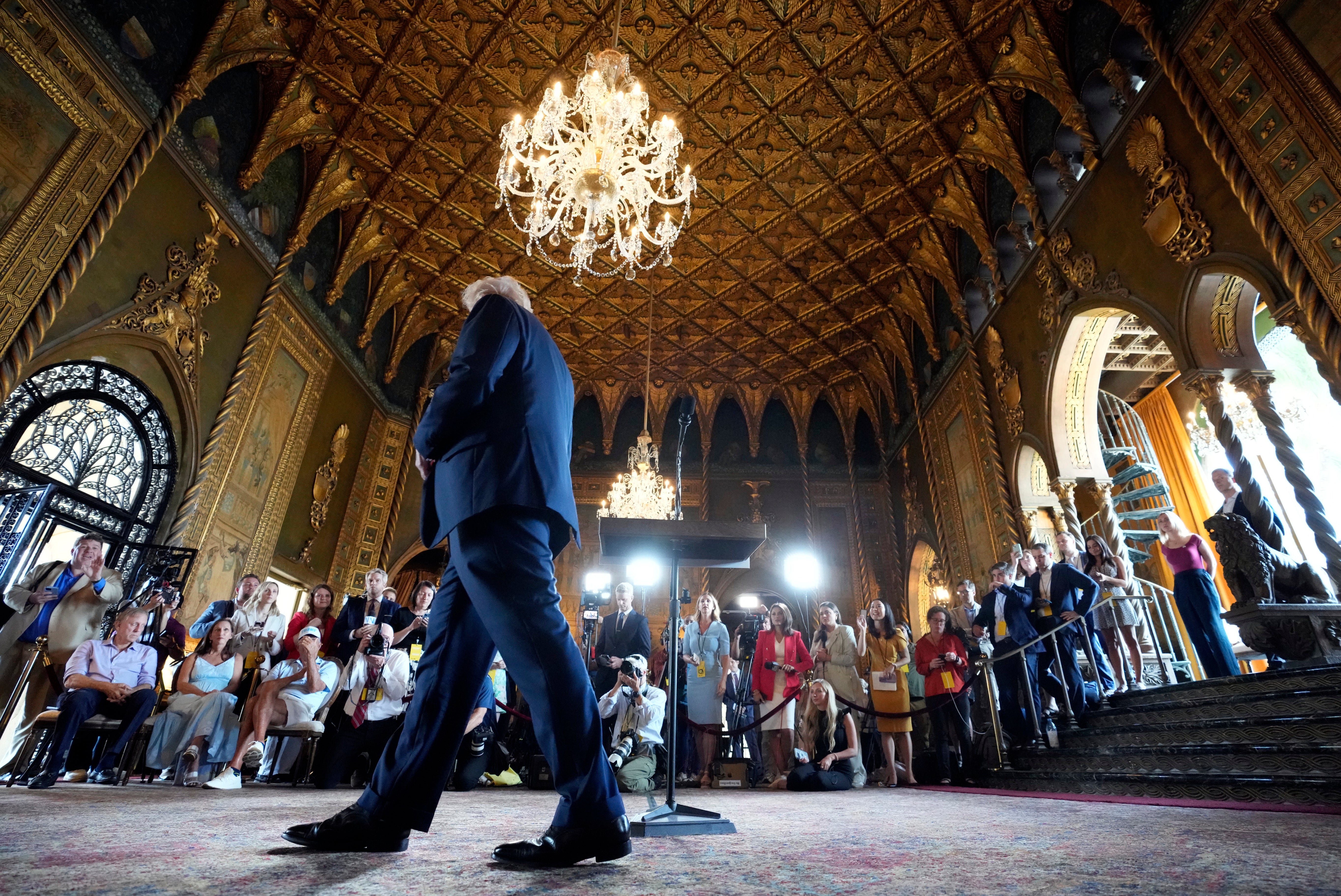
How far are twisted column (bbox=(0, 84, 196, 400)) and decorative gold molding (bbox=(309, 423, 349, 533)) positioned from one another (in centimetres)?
486

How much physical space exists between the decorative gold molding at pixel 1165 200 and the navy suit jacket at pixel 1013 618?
11.3ft

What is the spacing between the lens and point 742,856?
147 cm

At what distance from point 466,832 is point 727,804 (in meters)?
1.79

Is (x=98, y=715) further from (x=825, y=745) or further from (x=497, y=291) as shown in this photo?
(x=825, y=745)

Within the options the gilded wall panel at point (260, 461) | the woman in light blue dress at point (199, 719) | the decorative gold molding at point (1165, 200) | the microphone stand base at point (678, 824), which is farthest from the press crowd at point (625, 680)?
the decorative gold molding at point (1165, 200)

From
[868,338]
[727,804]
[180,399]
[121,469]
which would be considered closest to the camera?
[727,804]

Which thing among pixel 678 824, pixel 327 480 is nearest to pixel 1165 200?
pixel 678 824

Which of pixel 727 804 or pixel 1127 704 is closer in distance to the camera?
pixel 727 804

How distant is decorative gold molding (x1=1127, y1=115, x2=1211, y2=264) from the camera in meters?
5.86

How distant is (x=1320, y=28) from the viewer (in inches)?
186

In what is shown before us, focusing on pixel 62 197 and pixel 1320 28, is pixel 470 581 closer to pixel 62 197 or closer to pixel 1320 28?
pixel 1320 28

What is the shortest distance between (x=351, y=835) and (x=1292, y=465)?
6.88 metres

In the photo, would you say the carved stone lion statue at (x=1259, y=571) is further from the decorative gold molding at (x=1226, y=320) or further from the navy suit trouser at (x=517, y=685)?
the navy suit trouser at (x=517, y=685)

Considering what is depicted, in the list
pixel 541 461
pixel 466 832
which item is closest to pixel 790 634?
pixel 466 832
